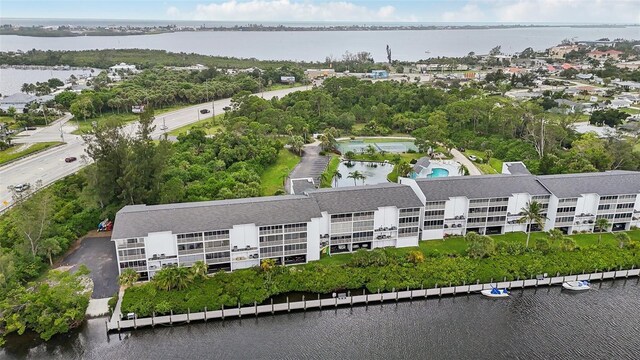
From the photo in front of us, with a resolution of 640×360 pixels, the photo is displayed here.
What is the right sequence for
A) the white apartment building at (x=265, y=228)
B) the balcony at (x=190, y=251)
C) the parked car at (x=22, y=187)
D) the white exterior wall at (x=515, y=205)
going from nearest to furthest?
the white apartment building at (x=265, y=228)
the balcony at (x=190, y=251)
the white exterior wall at (x=515, y=205)
the parked car at (x=22, y=187)

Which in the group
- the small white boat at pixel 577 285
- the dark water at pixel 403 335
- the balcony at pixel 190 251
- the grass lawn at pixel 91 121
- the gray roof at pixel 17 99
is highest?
the gray roof at pixel 17 99

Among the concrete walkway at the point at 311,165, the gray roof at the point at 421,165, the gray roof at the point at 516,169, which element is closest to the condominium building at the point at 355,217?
the gray roof at the point at 516,169

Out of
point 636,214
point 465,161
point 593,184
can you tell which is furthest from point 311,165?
point 636,214

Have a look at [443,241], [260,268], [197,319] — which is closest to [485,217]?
[443,241]

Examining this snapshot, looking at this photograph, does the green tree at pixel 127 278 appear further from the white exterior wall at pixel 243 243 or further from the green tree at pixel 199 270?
the white exterior wall at pixel 243 243

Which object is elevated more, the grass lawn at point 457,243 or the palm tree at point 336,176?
the palm tree at point 336,176

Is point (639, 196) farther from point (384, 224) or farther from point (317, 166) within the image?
point (317, 166)
